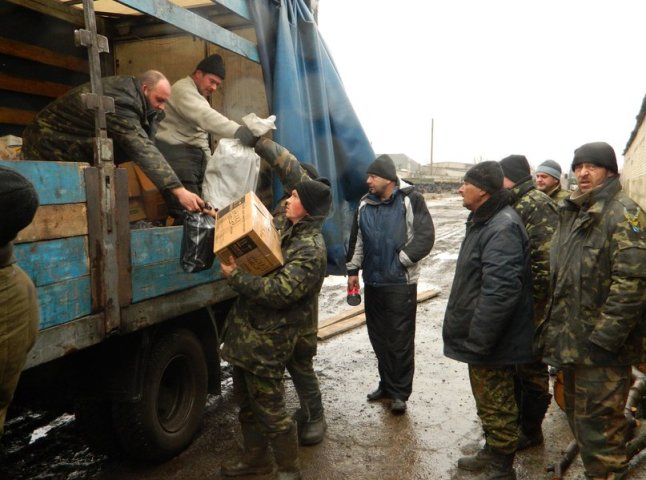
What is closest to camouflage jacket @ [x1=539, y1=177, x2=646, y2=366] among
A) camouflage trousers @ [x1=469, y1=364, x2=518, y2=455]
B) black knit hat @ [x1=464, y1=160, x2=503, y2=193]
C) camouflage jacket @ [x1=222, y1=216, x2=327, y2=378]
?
camouflage trousers @ [x1=469, y1=364, x2=518, y2=455]

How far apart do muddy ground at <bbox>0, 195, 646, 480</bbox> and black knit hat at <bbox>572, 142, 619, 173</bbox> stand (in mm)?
1716

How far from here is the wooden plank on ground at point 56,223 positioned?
210 cm

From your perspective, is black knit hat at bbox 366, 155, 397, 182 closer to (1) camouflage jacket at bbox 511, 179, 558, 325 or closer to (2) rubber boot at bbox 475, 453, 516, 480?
(1) camouflage jacket at bbox 511, 179, 558, 325

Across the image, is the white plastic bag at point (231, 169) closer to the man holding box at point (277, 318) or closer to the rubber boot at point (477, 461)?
the man holding box at point (277, 318)

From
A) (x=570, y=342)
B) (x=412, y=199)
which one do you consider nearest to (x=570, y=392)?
(x=570, y=342)

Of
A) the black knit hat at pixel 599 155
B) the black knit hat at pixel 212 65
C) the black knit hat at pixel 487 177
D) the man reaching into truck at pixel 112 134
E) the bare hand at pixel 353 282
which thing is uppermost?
the black knit hat at pixel 212 65

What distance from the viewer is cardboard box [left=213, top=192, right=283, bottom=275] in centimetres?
257

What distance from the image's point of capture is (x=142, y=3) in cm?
278

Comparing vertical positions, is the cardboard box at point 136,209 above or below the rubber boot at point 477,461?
above

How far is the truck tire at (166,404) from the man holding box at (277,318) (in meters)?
0.45

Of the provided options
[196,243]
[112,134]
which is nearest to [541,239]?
[196,243]

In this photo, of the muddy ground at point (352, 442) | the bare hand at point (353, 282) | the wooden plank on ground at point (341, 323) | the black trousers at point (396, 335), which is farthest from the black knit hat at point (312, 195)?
the wooden plank on ground at point (341, 323)

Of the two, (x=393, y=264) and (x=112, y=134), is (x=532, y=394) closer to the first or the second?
(x=393, y=264)

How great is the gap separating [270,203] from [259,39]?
122 cm
